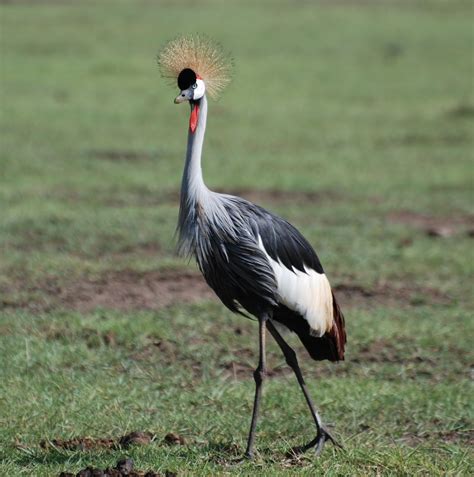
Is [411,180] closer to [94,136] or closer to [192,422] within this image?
[94,136]

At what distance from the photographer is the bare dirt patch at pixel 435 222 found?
879 cm

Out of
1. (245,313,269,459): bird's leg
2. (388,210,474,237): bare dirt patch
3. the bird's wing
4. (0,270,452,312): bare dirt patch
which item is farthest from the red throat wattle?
(388,210,474,237): bare dirt patch

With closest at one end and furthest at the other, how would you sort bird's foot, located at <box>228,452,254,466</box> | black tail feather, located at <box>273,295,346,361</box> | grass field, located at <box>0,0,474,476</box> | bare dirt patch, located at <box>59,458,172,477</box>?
bare dirt patch, located at <box>59,458,172,477</box> < bird's foot, located at <box>228,452,254,466</box> < black tail feather, located at <box>273,295,346,361</box> < grass field, located at <box>0,0,474,476</box>

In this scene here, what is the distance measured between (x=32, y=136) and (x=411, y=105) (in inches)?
226

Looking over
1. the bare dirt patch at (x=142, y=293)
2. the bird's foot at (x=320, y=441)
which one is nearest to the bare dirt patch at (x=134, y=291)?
the bare dirt patch at (x=142, y=293)

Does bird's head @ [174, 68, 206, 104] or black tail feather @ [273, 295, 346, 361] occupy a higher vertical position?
bird's head @ [174, 68, 206, 104]

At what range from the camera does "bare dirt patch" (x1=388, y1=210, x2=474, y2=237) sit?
28.8 feet

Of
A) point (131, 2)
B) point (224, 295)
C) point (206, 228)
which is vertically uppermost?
point (131, 2)

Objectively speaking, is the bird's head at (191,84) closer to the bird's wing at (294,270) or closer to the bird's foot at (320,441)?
the bird's wing at (294,270)

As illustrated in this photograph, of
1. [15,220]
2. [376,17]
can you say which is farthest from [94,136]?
[376,17]

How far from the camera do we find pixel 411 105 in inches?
614

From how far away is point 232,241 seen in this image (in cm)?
427

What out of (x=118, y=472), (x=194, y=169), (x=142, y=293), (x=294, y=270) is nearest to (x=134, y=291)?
Answer: (x=142, y=293)

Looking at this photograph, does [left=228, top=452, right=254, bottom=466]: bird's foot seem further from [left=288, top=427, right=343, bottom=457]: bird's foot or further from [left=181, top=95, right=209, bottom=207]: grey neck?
[left=181, top=95, right=209, bottom=207]: grey neck
